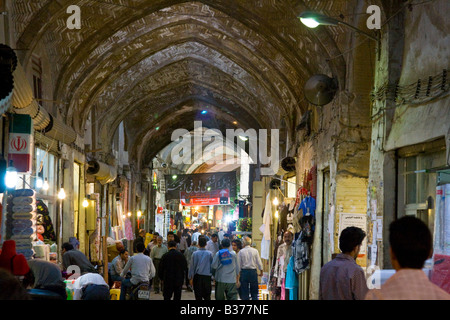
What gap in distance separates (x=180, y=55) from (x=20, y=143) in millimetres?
8724

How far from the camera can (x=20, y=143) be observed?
8.70 metres

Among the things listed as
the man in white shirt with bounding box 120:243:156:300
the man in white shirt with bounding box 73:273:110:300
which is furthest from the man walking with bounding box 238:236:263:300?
the man in white shirt with bounding box 73:273:110:300

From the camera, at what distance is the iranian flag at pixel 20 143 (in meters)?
8.62

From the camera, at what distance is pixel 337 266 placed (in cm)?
432

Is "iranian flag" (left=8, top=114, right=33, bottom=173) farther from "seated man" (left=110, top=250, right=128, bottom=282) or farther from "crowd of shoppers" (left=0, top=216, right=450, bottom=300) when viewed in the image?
"seated man" (left=110, top=250, right=128, bottom=282)

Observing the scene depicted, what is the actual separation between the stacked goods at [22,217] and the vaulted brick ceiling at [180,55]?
2.52m

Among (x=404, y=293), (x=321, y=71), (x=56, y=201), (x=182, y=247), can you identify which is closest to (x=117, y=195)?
(x=182, y=247)

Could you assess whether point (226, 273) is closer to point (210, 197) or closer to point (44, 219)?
point (44, 219)


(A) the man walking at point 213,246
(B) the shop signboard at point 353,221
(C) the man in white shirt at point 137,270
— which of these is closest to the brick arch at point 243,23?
(B) the shop signboard at point 353,221

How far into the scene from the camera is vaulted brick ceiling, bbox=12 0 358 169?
10531mm

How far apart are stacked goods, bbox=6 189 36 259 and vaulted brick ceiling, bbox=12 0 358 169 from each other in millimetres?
2524

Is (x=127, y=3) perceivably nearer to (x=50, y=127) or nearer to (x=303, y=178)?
(x=50, y=127)

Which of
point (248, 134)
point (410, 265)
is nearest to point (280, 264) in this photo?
point (410, 265)

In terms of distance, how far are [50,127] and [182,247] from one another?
349 inches
